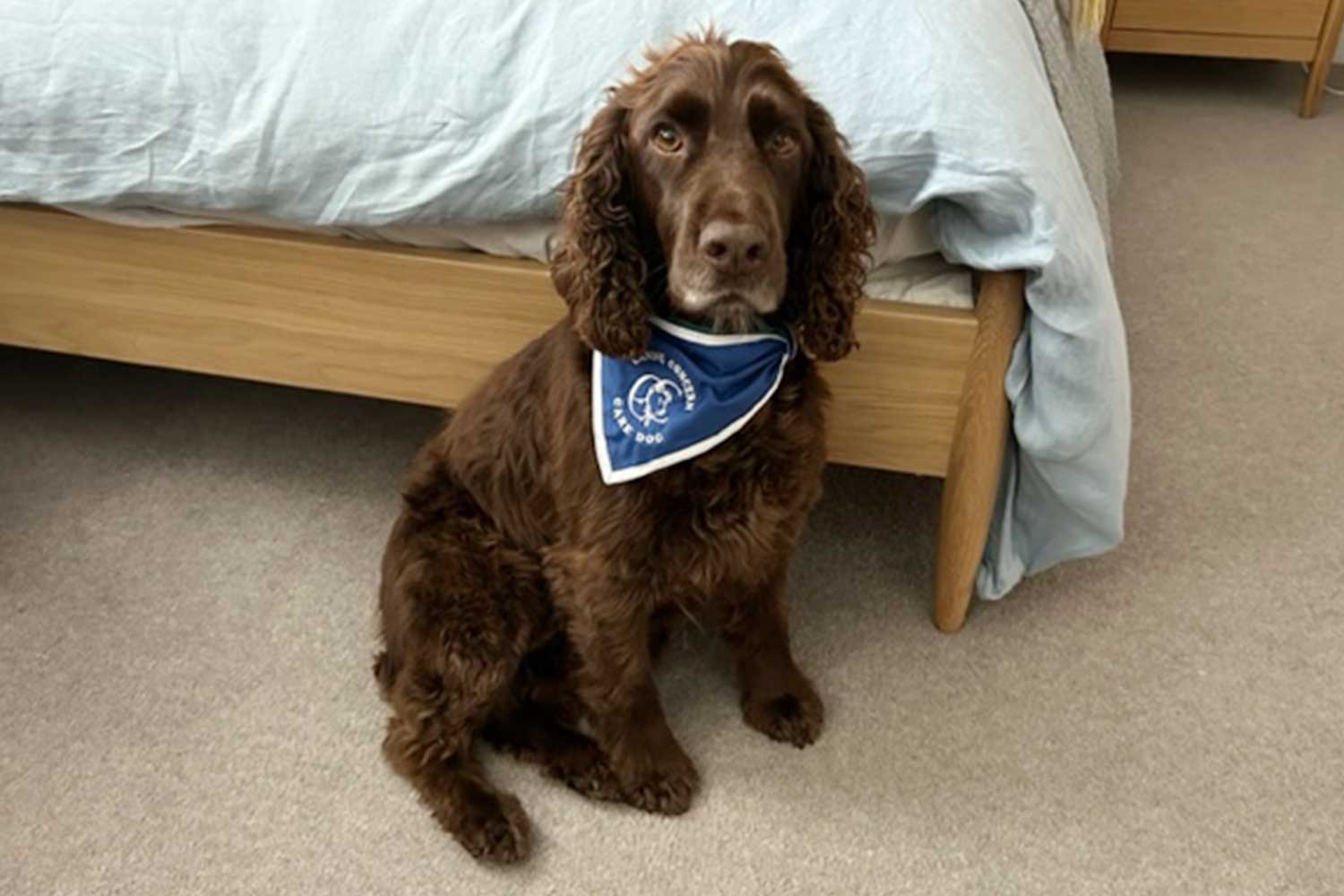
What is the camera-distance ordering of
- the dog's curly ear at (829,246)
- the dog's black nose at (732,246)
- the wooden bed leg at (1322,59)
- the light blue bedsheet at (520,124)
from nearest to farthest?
the dog's black nose at (732,246) < the dog's curly ear at (829,246) < the light blue bedsheet at (520,124) < the wooden bed leg at (1322,59)

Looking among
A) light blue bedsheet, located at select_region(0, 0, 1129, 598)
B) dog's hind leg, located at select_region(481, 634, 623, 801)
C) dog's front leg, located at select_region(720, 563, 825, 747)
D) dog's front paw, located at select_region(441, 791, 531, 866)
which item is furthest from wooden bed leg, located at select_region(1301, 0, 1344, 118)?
dog's front paw, located at select_region(441, 791, 531, 866)

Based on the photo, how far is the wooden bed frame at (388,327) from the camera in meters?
1.50

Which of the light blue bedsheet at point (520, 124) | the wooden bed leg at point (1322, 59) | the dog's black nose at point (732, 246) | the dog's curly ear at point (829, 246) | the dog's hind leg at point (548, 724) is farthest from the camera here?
the wooden bed leg at point (1322, 59)

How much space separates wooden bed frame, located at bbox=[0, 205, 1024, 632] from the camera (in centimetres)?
150

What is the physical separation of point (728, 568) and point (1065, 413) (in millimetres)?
459

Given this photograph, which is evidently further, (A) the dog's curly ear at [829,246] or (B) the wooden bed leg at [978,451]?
(B) the wooden bed leg at [978,451]

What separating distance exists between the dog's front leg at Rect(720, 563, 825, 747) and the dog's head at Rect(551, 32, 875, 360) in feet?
1.18

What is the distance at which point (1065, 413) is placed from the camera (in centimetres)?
149

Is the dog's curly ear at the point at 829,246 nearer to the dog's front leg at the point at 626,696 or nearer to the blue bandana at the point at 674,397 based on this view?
the blue bandana at the point at 674,397

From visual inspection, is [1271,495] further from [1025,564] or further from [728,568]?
[728,568]

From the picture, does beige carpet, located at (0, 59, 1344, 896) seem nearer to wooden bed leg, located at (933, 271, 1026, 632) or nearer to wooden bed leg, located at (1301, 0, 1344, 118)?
wooden bed leg, located at (933, 271, 1026, 632)

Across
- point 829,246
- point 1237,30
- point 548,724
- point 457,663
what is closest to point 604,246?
point 829,246

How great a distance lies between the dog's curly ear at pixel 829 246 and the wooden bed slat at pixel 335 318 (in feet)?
0.53

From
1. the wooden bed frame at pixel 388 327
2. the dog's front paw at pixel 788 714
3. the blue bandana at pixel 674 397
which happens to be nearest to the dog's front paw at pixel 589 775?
the dog's front paw at pixel 788 714
